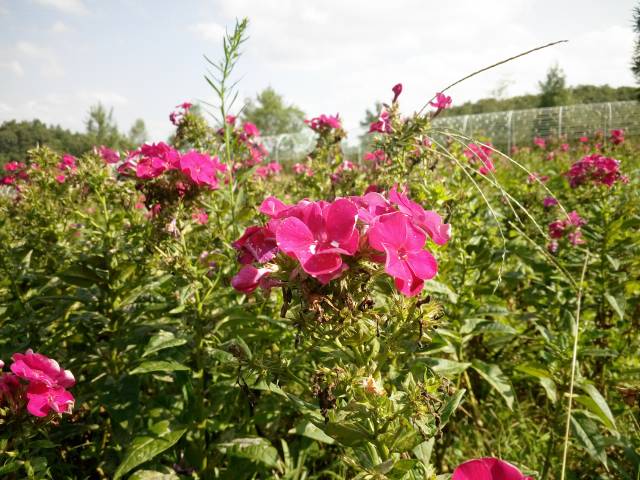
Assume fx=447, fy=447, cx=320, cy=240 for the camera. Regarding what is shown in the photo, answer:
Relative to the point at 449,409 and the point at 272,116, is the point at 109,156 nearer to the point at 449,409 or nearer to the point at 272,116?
the point at 449,409

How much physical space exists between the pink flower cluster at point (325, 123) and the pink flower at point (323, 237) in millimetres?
2735

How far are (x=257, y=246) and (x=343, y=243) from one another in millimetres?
267

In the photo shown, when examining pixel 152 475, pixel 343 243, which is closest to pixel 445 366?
pixel 343 243

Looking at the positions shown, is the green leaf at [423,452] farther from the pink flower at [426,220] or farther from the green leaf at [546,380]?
the green leaf at [546,380]

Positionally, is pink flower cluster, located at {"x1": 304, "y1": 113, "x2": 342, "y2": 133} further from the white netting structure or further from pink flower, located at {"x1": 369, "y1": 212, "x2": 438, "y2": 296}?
the white netting structure

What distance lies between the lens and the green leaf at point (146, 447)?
5.11 feet

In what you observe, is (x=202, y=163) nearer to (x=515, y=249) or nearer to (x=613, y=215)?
(x=515, y=249)

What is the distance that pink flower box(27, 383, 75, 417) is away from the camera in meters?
1.48

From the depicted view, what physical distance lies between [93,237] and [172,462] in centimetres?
120

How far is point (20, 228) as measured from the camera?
3604mm

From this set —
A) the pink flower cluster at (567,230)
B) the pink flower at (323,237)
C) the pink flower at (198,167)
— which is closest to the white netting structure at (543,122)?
the pink flower cluster at (567,230)

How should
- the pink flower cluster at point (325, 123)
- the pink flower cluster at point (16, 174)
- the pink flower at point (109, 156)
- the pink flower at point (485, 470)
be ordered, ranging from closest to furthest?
1. the pink flower at point (485, 470)
2. the pink flower at point (109, 156)
3. the pink flower cluster at point (325, 123)
4. the pink flower cluster at point (16, 174)

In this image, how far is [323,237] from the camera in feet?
3.32

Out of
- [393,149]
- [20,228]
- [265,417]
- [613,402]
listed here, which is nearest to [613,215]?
[613,402]
